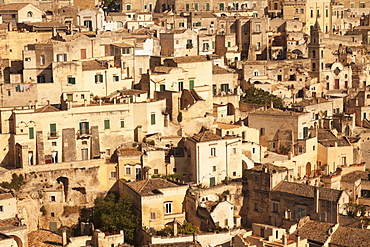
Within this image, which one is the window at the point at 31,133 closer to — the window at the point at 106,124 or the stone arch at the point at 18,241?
the window at the point at 106,124

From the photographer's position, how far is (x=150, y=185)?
5066cm

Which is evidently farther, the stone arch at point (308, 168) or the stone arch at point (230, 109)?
the stone arch at point (230, 109)

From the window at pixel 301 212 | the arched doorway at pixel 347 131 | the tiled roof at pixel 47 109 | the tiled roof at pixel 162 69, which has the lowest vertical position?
the window at pixel 301 212

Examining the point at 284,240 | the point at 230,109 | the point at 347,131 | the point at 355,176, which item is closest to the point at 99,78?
the point at 230,109

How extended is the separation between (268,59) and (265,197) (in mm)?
26920

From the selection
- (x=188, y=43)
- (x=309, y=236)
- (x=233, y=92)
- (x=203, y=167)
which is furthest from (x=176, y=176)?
(x=188, y=43)

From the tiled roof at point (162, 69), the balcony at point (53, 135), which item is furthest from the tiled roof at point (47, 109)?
the tiled roof at point (162, 69)

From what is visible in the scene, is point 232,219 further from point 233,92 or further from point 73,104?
point 233,92

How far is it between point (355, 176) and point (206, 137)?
1043 cm

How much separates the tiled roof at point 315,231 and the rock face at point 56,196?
12134 mm

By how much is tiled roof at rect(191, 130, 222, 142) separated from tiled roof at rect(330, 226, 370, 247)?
9.67 meters

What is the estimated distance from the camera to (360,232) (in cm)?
4741

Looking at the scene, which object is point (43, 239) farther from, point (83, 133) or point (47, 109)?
point (47, 109)

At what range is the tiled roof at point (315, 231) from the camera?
155 ft
